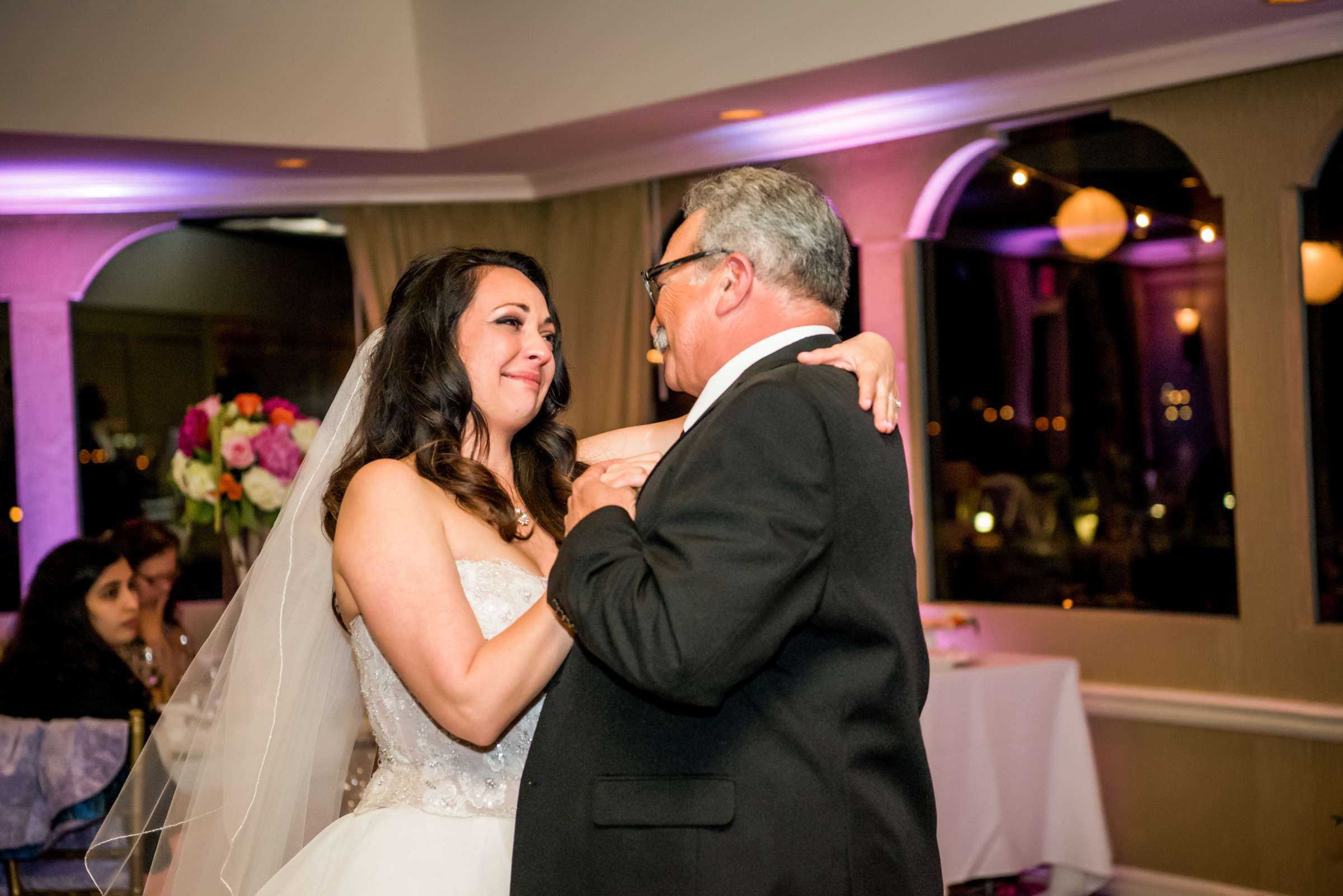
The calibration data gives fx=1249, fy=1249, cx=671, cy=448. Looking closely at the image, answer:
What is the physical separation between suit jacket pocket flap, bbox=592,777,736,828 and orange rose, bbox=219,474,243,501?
292cm

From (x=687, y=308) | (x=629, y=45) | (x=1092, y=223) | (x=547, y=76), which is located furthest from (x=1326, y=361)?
(x=687, y=308)

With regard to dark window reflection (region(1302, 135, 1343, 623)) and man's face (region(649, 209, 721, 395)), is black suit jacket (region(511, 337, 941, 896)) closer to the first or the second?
man's face (region(649, 209, 721, 395))

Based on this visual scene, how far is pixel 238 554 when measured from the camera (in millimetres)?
4254

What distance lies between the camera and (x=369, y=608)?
200cm

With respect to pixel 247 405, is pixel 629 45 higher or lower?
higher

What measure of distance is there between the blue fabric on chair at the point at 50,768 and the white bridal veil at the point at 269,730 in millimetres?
891

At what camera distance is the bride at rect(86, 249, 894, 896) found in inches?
77.9

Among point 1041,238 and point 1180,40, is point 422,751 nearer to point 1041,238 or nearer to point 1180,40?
point 1180,40

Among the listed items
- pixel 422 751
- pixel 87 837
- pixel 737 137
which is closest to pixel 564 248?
pixel 737 137

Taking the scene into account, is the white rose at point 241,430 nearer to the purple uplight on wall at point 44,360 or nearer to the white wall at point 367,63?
the white wall at point 367,63

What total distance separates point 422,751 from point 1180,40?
3963 mm

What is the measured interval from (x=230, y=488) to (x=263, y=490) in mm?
123

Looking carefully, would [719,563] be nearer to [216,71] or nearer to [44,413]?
[216,71]

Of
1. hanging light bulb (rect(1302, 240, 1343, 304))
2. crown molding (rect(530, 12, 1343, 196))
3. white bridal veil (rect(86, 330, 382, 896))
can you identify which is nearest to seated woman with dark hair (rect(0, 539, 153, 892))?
white bridal veil (rect(86, 330, 382, 896))
